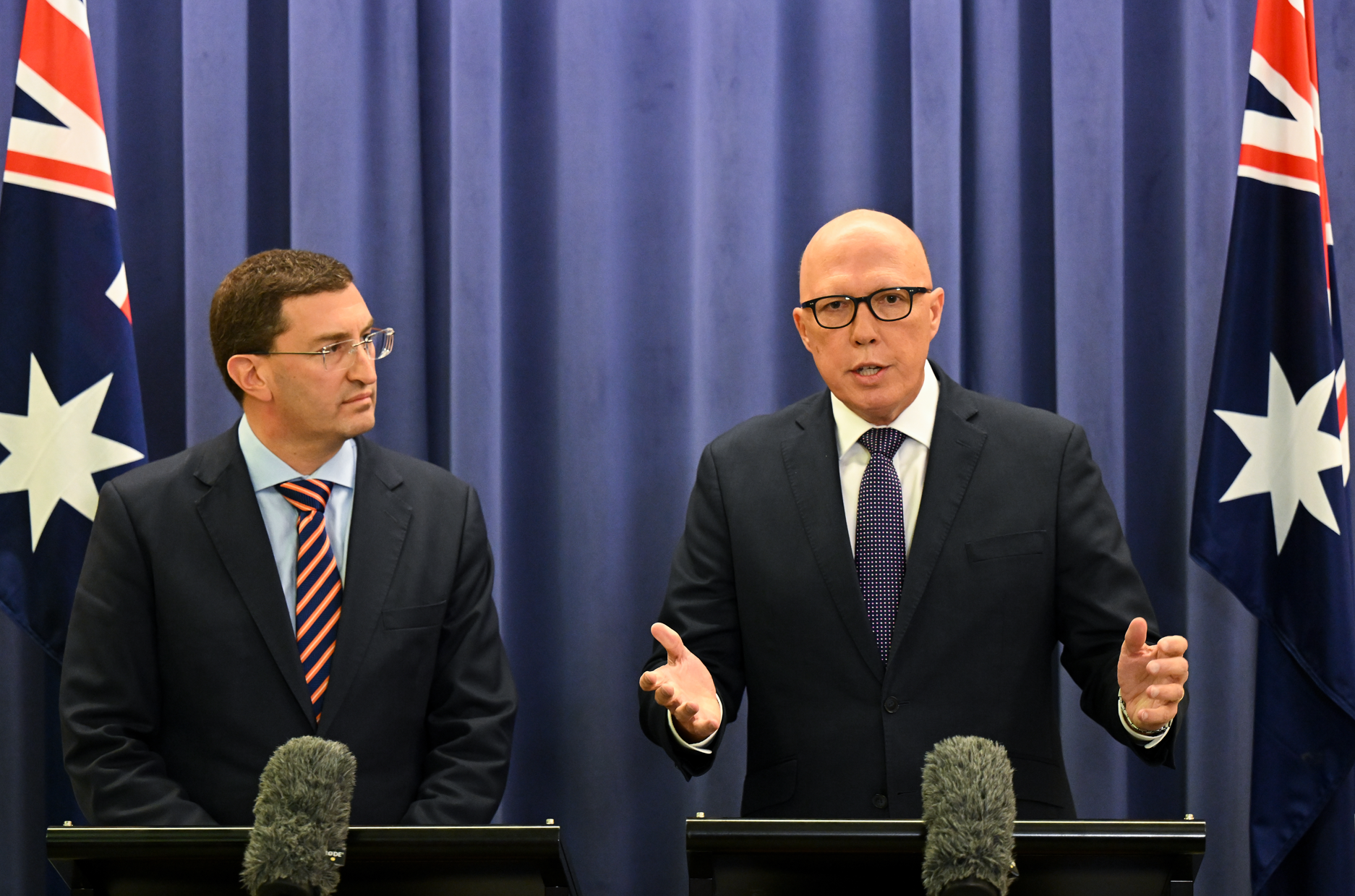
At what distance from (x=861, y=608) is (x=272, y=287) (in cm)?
134

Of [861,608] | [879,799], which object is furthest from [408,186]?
[879,799]

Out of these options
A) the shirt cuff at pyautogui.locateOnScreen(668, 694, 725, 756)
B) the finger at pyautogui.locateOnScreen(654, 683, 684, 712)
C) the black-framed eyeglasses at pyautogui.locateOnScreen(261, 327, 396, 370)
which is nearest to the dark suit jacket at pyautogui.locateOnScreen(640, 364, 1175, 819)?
the shirt cuff at pyautogui.locateOnScreen(668, 694, 725, 756)

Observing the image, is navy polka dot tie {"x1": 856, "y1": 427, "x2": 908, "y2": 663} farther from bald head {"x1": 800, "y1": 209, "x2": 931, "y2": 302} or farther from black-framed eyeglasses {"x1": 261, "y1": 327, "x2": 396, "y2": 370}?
black-framed eyeglasses {"x1": 261, "y1": 327, "x2": 396, "y2": 370}

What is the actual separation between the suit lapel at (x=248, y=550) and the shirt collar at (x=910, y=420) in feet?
3.76

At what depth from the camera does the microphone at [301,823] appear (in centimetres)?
121

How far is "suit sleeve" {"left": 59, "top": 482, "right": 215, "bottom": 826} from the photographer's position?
2.04 meters

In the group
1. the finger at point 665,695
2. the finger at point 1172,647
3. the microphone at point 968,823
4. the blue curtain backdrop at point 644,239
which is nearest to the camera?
the microphone at point 968,823

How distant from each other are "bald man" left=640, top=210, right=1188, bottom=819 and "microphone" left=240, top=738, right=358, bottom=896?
0.78 m

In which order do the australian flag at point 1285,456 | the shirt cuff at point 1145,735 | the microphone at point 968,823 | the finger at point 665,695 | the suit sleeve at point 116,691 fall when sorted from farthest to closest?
the australian flag at point 1285,456
the suit sleeve at point 116,691
the shirt cuff at point 1145,735
the finger at point 665,695
the microphone at point 968,823

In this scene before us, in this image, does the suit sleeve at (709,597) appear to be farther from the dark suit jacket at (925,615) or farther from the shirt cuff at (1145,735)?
the shirt cuff at (1145,735)

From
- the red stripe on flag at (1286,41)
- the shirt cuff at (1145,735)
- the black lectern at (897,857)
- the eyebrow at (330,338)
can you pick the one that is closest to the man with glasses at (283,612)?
the eyebrow at (330,338)

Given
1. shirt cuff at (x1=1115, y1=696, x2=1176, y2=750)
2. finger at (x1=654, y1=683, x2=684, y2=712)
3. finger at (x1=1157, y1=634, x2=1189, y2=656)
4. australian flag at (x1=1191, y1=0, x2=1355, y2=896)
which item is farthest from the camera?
australian flag at (x1=1191, y1=0, x2=1355, y2=896)

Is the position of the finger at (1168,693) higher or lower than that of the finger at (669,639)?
lower

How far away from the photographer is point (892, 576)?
7.10 ft
